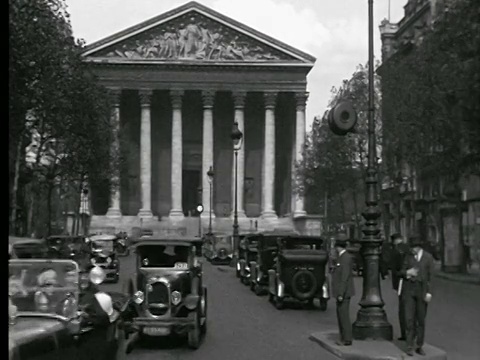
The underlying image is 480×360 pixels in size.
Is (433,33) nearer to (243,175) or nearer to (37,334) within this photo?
(37,334)

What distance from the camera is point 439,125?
35938 millimetres

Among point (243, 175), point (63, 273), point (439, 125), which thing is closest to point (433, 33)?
point (439, 125)

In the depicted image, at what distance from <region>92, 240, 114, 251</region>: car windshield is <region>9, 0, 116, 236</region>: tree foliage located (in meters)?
3.52

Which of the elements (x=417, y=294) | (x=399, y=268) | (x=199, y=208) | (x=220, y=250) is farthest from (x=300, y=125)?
(x=417, y=294)

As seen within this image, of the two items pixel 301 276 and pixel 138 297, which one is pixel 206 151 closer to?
pixel 301 276

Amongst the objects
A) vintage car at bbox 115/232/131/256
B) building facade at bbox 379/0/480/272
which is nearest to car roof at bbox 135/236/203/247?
building facade at bbox 379/0/480/272

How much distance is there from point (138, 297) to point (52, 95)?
17571 mm

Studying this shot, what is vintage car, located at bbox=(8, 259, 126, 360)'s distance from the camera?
846 centimetres

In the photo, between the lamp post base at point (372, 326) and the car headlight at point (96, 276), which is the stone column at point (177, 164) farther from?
the car headlight at point (96, 276)

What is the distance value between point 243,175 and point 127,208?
1198 cm

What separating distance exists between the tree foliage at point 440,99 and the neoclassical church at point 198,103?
115ft

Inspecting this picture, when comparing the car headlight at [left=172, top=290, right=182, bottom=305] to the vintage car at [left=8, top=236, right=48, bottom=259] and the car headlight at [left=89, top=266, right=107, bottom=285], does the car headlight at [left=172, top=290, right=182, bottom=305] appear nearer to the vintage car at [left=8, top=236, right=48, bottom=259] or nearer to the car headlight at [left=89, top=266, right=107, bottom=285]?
the vintage car at [left=8, top=236, right=48, bottom=259]

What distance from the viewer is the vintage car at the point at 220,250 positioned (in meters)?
51.8

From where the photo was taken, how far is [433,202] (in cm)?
5422
